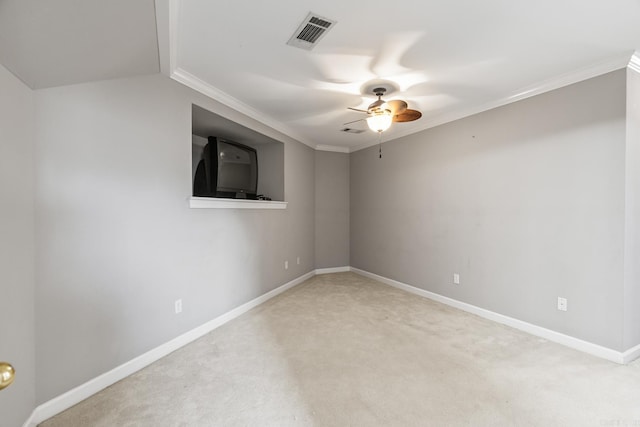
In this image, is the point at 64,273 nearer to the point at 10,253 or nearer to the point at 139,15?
the point at 10,253

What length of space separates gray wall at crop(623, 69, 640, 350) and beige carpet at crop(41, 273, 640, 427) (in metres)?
0.33

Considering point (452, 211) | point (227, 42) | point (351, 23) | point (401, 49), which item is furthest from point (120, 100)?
point (452, 211)

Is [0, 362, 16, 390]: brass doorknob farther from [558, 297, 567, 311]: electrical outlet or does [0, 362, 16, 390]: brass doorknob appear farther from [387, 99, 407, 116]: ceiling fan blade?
[558, 297, 567, 311]: electrical outlet

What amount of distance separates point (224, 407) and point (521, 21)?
3016 millimetres

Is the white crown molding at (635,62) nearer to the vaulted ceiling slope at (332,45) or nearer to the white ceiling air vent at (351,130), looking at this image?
the vaulted ceiling slope at (332,45)

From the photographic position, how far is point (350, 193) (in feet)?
18.0

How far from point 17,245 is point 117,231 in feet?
1.86

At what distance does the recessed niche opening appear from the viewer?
3.39 meters

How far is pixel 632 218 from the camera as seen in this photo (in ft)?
7.67

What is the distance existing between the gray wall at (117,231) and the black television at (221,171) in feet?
1.85

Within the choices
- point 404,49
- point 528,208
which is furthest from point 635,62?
point 404,49

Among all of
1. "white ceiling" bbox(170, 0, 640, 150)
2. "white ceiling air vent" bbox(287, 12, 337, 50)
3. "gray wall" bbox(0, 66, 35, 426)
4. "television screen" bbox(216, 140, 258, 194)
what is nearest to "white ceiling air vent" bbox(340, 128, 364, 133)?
"white ceiling" bbox(170, 0, 640, 150)

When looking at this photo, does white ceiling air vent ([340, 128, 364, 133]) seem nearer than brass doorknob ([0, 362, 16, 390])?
No

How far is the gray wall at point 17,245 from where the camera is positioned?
138cm
